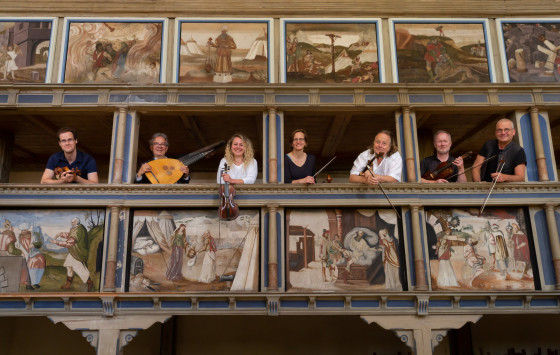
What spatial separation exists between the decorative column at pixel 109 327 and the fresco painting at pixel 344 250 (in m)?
2.66

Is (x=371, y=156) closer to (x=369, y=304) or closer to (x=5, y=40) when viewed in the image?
(x=369, y=304)

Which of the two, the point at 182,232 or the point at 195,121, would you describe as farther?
the point at 195,121

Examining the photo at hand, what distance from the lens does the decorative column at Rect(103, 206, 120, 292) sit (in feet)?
33.9

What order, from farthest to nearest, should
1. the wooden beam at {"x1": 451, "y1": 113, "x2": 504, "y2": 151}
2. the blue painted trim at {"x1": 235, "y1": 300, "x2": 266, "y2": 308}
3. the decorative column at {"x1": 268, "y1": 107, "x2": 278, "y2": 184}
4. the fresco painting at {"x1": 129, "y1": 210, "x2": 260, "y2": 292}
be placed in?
the wooden beam at {"x1": 451, "y1": 113, "x2": 504, "y2": 151} → the decorative column at {"x1": 268, "y1": 107, "x2": 278, "y2": 184} → the fresco painting at {"x1": 129, "y1": 210, "x2": 260, "y2": 292} → the blue painted trim at {"x1": 235, "y1": 300, "x2": 266, "y2": 308}

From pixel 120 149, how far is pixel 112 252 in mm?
2005

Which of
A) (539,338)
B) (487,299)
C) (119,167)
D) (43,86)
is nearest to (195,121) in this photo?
(119,167)

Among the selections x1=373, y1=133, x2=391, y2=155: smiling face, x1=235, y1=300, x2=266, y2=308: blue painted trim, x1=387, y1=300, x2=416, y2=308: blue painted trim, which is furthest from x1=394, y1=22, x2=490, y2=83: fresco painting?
x1=235, y1=300, x2=266, y2=308: blue painted trim

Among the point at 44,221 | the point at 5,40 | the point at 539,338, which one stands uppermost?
the point at 5,40

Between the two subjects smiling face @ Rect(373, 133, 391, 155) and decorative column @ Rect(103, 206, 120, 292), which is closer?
decorative column @ Rect(103, 206, 120, 292)

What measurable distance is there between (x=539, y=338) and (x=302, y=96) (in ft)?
25.9

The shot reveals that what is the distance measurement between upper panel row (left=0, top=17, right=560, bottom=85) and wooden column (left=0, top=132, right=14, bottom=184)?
5.94 feet

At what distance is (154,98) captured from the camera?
450 inches

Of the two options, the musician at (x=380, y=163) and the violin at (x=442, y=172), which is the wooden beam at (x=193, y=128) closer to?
the musician at (x=380, y=163)

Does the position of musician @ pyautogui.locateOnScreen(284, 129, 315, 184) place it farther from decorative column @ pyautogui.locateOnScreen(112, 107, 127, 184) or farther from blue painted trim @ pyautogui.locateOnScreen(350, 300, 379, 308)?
decorative column @ pyautogui.locateOnScreen(112, 107, 127, 184)
